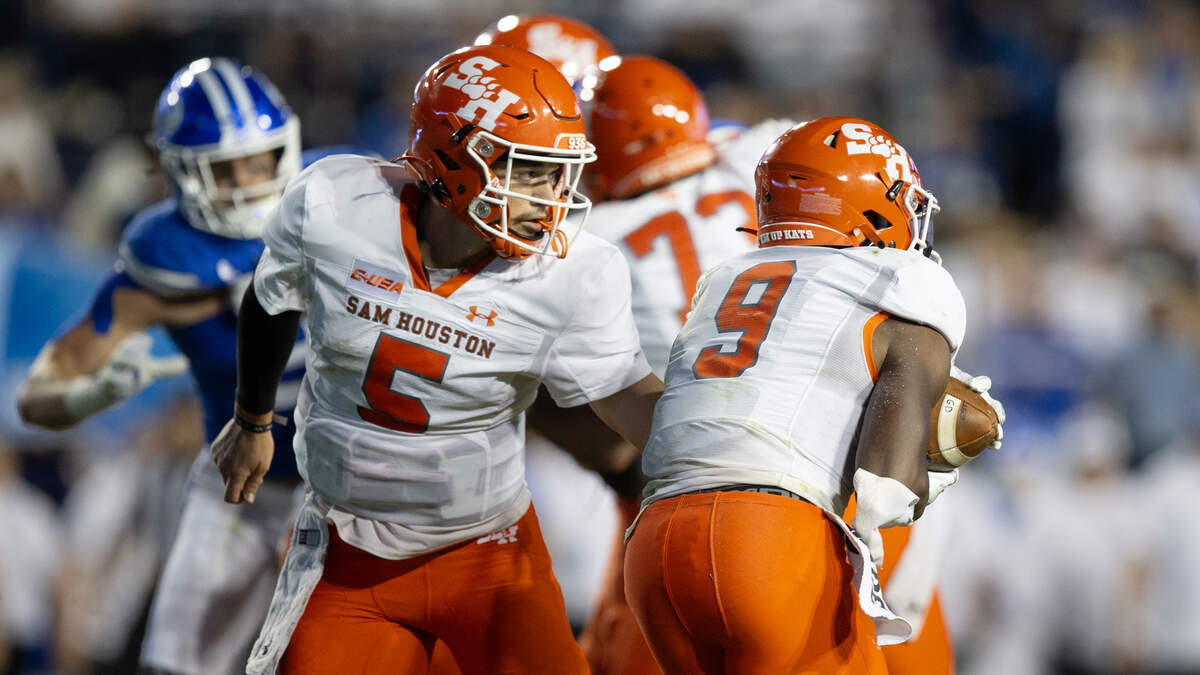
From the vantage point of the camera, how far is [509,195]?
9.81ft

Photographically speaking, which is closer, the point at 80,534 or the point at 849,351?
the point at 849,351

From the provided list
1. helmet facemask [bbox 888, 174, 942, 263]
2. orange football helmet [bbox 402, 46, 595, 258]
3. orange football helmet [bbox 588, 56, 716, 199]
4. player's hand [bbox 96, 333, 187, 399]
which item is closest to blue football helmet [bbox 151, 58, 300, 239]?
player's hand [bbox 96, 333, 187, 399]

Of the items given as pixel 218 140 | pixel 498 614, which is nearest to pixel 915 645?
pixel 498 614

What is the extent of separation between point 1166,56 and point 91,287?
667 centimetres

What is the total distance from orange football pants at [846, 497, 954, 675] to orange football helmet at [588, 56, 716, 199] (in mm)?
1241

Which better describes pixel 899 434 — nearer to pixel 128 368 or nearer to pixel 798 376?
pixel 798 376

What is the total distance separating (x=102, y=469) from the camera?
7375 mm

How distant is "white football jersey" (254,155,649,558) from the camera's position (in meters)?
3.02

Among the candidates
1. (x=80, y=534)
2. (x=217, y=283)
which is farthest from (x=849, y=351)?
(x=80, y=534)

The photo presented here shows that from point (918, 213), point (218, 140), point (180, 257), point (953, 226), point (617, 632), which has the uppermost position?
point (918, 213)

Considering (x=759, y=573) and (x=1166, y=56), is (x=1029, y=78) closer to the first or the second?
(x=1166, y=56)

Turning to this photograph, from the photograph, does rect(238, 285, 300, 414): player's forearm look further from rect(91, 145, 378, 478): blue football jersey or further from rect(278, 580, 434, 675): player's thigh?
rect(91, 145, 378, 478): blue football jersey

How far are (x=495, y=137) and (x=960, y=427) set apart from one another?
1.12 m

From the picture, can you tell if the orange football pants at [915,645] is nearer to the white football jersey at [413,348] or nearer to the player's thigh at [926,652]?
the player's thigh at [926,652]
